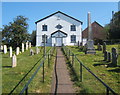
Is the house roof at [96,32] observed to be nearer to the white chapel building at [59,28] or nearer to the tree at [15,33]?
the white chapel building at [59,28]


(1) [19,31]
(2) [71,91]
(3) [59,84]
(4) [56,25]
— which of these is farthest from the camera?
(4) [56,25]

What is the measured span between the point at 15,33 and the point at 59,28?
10.9 meters

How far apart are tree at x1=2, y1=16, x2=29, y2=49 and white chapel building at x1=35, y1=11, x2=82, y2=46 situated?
5.80 m

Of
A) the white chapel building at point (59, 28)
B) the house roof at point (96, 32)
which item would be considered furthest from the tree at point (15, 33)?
the house roof at point (96, 32)

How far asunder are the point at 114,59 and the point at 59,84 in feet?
20.3

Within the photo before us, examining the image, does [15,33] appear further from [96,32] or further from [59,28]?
[96,32]

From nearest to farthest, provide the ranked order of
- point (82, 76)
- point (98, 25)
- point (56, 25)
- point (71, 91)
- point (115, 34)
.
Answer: point (71, 91) → point (82, 76) → point (56, 25) → point (115, 34) → point (98, 25)

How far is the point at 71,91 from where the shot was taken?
6.84 metres

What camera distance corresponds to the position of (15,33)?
3994 cm

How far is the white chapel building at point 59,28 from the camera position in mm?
45719

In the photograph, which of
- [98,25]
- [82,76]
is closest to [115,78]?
[82,76]

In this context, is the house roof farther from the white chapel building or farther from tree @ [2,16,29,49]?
tree @ [2,16,29,49]

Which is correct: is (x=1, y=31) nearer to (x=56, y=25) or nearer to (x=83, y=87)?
(x=56, y=25)

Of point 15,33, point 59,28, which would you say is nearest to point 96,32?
point 59,28
